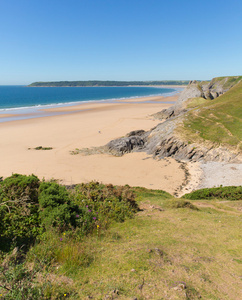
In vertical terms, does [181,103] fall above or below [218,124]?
above

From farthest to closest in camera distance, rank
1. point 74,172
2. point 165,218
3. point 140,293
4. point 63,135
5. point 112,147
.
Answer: point 63,135, point 112,147, point 74,172, point 165,218, point 140,293

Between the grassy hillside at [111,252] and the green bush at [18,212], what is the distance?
4cm

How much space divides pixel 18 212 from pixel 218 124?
→ 2928 centimetres

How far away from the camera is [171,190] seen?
58.1 ft

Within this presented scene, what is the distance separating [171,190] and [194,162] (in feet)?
24.8

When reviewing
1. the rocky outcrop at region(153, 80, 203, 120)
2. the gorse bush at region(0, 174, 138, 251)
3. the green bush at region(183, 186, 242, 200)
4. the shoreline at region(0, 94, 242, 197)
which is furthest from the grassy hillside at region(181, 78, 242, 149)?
the gorse bush at region(0, 174, 138, 251)

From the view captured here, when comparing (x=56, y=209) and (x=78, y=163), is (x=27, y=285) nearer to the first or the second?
(x=56, y=209)

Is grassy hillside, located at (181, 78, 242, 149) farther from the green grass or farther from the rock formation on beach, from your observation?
the green grass

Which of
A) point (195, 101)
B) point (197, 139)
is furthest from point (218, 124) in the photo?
point (195, 101)

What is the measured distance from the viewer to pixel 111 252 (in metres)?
6.29

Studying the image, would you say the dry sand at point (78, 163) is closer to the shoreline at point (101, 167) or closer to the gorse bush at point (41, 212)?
the shoreline at point (101, 167)

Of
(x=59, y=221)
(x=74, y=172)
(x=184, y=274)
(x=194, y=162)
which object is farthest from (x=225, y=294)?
(x=194, y=162)

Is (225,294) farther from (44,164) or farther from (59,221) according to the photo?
(44,164)

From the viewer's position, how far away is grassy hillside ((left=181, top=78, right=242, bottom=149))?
25844mm
